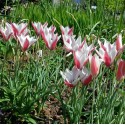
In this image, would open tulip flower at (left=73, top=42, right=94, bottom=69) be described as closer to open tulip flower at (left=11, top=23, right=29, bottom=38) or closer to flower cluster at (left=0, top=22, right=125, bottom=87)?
flower cluster at (left=0, top=22, right=125, bottom=87)

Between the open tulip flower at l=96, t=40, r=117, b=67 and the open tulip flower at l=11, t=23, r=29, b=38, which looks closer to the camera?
the open tulip flower at l=96, t=40, r=117, b=67

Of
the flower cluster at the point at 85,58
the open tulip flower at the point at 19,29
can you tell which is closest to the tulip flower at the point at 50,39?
the flower cluster at the point at 85,58

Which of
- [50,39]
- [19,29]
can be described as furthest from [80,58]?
[19,29]

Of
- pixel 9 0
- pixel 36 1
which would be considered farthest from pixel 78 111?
pixel 36 1

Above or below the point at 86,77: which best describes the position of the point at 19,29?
above

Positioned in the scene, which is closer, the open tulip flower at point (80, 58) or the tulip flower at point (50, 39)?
the open tulip flower at point (80, 58)

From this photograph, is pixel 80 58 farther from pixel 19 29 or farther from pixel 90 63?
pixel 19 29

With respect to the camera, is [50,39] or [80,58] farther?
[50,39]

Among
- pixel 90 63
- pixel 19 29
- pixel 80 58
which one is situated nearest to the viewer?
pixel 90 63

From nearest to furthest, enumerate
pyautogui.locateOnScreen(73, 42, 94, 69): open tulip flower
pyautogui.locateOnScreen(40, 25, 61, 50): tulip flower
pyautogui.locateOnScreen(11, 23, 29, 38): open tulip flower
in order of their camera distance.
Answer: pyautogui.locateOnScreen(73, 42, 94, 69): open tulip flower → pyautogui.locateOnScreen(40, 25, 61, 50): tulip flower → pyautogui.locateOnScreen(11, 23, 29, 38): open tulip flower

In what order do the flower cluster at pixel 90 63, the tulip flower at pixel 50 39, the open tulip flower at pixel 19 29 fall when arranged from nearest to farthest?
the flower cluster at pixel 90 63 → the tulip flower at pixel 50 39 → the open tulip flower at pixel 19 29

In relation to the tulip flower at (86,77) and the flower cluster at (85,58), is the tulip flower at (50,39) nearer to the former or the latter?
the flower cluster at (85,58)

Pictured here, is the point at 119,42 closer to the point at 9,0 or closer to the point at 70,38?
the point at 70,38

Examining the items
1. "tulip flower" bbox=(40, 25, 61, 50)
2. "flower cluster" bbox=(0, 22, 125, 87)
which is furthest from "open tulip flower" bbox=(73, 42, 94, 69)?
"tulip flower" bbox=(40, 25, 61, 50)
